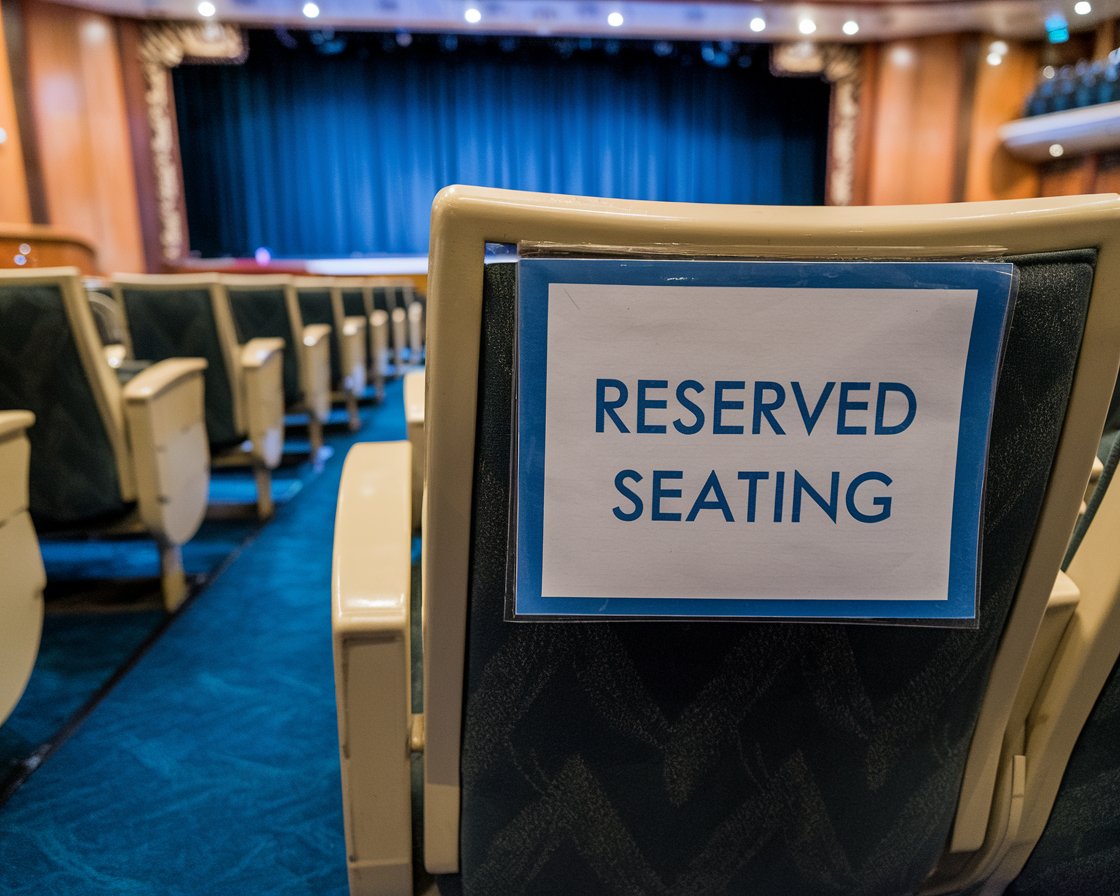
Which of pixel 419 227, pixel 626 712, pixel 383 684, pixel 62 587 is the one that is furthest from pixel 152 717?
pixel 419 227

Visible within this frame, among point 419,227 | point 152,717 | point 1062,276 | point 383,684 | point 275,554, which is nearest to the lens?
point 1062,276

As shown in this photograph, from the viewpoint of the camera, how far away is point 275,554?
2.18m

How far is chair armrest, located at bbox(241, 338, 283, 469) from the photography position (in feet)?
7.34

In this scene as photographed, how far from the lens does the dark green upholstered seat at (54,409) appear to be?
1426 mm

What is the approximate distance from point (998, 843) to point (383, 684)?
1.51 feet

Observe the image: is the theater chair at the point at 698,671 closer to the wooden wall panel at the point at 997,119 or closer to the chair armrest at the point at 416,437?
the chair armrest at the point at 416,437

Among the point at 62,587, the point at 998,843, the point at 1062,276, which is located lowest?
the point at 62,587

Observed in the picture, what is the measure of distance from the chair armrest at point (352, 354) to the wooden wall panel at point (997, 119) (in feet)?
26.5

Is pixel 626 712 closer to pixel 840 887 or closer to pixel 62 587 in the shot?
pixel 840 887

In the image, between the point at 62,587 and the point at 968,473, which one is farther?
the point at 62,587

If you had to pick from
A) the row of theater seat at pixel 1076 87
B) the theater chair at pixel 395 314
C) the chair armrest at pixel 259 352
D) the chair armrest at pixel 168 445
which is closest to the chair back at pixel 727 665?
the chair armrest at pixel 168 445

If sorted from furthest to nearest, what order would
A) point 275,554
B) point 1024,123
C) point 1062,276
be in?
point 1024,123 < point 275,554 < point 1062,276

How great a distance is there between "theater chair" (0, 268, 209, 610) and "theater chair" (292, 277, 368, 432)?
188cm

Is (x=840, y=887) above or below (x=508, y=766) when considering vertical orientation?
below
